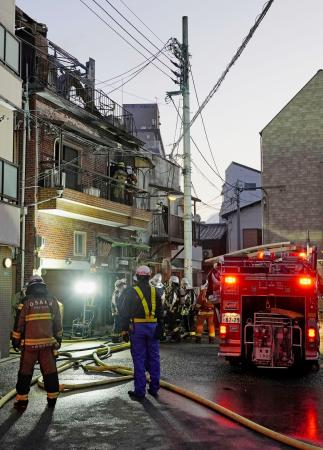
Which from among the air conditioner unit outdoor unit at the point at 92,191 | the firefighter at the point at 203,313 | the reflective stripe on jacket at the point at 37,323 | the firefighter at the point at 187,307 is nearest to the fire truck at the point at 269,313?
the reflective stripe on jacket at the point at 37,323

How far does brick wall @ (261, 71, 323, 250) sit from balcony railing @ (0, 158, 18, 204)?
1614 cm

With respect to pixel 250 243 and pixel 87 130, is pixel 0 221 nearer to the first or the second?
pixel 87 130

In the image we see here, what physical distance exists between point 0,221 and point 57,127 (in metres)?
6.26

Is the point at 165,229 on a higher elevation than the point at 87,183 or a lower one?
lower

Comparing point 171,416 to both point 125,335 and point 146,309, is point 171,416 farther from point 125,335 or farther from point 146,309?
point 146,309

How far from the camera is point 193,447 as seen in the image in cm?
598

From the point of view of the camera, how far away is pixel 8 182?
43.3 ft

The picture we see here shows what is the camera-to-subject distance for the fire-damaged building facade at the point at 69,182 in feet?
58.9

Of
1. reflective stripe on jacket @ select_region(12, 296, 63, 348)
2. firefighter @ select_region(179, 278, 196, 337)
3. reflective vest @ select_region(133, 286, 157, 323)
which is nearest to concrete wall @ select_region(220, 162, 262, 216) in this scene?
firefighter @ select_region(179, 278, 196, 337)

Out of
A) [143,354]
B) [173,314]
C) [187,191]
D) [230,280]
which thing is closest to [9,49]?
[230,280]

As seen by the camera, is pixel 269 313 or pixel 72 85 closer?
pixel 269 313

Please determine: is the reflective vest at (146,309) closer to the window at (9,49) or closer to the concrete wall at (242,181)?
the window at (9,49)

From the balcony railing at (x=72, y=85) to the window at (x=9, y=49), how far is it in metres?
3.93

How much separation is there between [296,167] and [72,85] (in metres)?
11.6
